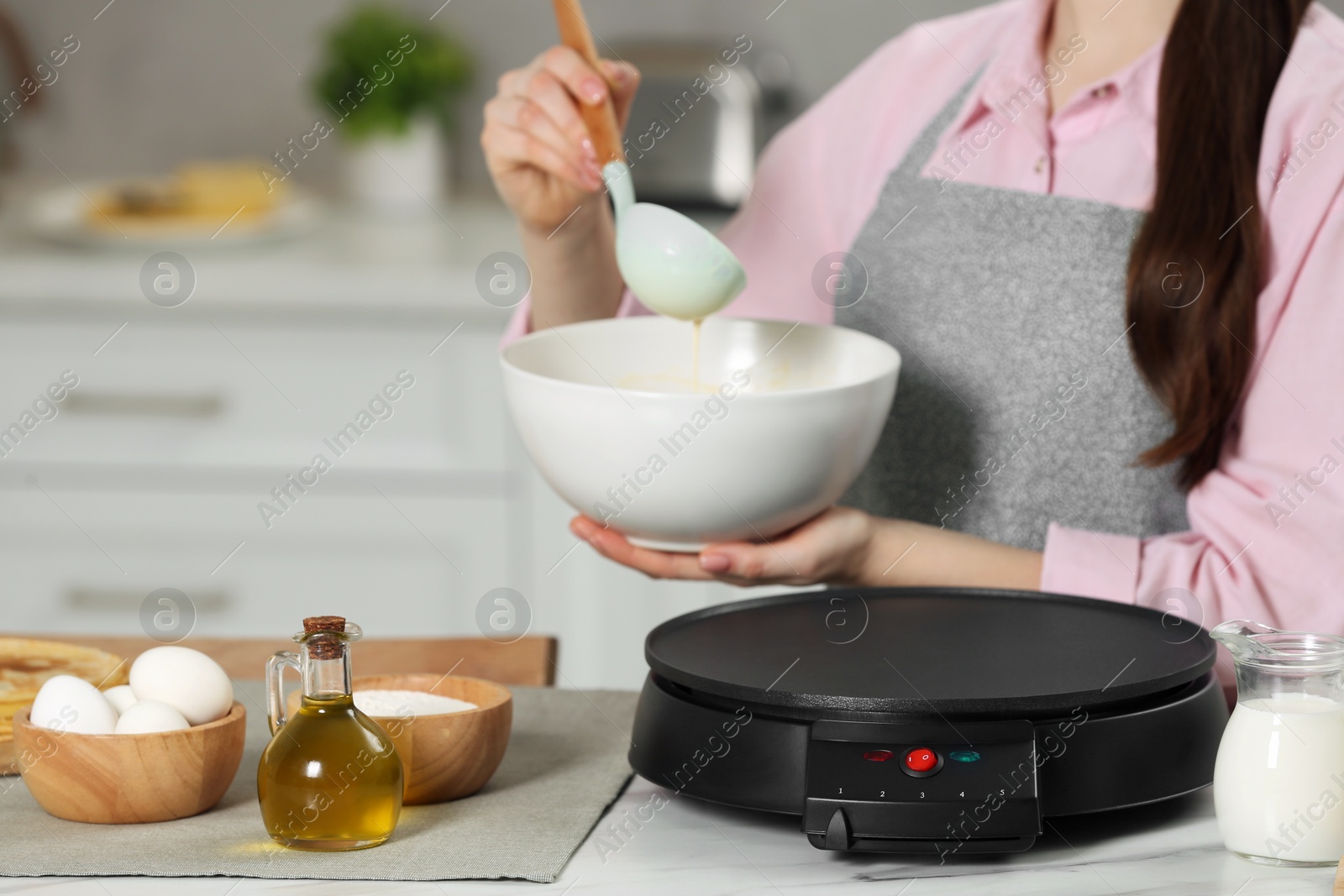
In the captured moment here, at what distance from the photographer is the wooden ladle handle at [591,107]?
106cm

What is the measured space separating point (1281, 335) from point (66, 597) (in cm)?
167

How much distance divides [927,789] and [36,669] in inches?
21.1

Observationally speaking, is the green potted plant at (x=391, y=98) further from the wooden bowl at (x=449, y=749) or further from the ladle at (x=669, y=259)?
the wooden bowl at (x=449, y=749)

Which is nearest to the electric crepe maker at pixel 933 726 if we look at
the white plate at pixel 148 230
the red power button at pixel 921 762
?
the red power button at pixel 921 762

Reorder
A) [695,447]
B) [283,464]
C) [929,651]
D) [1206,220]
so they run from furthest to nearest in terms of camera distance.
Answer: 1. [283,464]
2. [1206,220]
3. [695,447]
4. [929,651]

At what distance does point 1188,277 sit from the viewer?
3.26 feet

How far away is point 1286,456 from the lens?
970 mm

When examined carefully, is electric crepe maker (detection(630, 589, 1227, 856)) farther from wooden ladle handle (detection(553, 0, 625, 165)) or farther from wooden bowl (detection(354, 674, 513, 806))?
wooden ladle handle (detection(553, 0, 625, 165))

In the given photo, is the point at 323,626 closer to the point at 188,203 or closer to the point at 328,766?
the point at 328,766

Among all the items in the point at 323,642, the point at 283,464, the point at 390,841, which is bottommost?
the point at 283,464

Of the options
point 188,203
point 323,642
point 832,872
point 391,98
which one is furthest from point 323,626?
point 391,98

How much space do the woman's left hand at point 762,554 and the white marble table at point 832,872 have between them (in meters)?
0.26

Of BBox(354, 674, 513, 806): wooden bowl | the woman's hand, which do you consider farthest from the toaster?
BBox(354, 674, 513, 806): wooden bowl

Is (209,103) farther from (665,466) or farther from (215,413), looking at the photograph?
(665,466)
